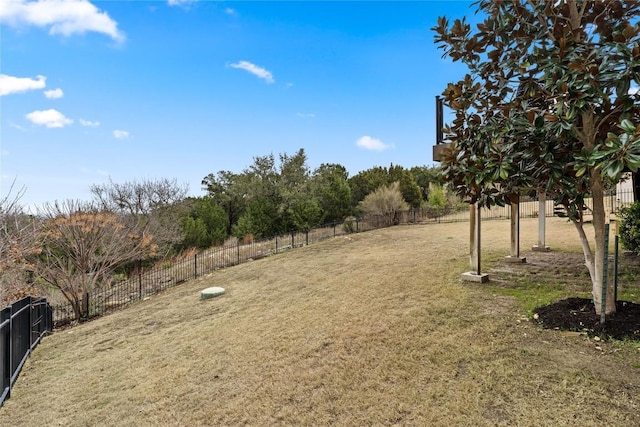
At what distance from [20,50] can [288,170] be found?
14202 mm

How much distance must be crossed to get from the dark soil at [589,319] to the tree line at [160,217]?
527cm

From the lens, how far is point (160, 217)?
18.1 metres

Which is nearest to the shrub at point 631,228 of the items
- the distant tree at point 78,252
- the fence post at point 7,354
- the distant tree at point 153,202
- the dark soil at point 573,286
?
the dark soil at point 573,286

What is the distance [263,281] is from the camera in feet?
28.1

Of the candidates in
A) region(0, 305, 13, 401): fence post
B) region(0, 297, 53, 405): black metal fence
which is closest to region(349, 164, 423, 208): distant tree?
region(0, 297, 53, 405): black metal fence

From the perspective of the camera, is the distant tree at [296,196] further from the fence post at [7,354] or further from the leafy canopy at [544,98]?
the leafy canopy at [544,98]

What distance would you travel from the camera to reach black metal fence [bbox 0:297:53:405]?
4238mm

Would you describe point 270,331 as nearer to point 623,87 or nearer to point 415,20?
point 623,87

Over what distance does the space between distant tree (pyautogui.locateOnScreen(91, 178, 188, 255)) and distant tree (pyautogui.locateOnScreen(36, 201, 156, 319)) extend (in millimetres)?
5559

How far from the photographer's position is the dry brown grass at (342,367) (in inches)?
102

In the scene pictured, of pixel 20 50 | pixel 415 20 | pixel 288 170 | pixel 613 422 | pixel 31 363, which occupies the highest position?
pixel 415 20

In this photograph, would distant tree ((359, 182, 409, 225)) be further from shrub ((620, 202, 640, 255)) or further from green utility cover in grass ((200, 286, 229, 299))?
green utility cover in grass ((200, 286, 229, 299))

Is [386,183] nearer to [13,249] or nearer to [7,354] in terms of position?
[13,249]

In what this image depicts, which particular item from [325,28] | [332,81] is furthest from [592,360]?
[332,81]
